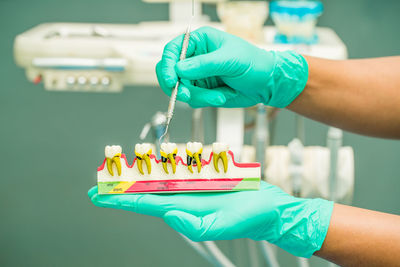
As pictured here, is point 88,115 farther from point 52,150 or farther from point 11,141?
point 11,141

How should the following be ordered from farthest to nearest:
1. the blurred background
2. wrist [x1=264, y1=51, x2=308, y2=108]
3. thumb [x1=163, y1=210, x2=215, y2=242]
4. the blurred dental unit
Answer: the blurred background
the blurred dental unit
wrist [x1=264, y1=51, x2=308, y2=108]
thumb [x1=163, y1=210, x2=215, y2=242]

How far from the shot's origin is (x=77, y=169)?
2.60 m

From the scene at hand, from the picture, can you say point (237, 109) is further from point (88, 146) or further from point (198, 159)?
point (88, 146)

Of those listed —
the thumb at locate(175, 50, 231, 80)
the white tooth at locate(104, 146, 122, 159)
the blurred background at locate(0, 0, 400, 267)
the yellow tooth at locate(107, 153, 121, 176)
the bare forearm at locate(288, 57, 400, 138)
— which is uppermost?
the thumb at locate(175, 50, 231, 80)

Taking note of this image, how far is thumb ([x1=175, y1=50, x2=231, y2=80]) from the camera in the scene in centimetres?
109

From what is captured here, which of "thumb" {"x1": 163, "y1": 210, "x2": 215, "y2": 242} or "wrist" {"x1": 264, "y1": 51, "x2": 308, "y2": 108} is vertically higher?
"wrist" {"x1": 264, "y1": 51, "x2": 308, "y2": 108}

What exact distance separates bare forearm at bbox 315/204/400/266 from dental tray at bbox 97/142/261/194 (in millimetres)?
202

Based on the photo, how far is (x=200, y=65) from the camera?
1.10m

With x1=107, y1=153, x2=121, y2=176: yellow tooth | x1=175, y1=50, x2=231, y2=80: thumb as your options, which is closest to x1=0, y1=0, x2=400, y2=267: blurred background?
x1=175, y1=50, x2=231, y2=80: thumb

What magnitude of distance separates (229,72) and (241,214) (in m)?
0.34

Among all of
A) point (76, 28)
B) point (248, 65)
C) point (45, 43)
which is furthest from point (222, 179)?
point (76, 28)

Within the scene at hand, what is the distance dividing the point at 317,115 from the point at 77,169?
5.39 ft

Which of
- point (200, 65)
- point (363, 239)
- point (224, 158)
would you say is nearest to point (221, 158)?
point (224, 158)

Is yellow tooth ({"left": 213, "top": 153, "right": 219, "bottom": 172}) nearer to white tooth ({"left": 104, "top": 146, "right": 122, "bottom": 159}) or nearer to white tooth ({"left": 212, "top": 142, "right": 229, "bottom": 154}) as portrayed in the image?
white tooth ({"left": 212, "top": 142, "right": 229, "bottom": 154})
